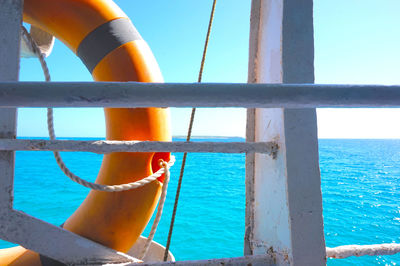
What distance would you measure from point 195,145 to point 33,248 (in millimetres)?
575

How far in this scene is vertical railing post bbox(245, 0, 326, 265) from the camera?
0.64 metres

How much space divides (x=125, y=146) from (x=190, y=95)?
0.42m

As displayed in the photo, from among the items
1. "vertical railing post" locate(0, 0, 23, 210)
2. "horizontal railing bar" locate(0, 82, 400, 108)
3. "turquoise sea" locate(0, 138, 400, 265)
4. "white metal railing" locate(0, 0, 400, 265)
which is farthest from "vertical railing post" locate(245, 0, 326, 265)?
"turquoise sea" locate(0, 138, 400, 265)

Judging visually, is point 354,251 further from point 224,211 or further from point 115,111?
point 224,211

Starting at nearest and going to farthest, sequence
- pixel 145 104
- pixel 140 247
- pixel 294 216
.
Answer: pixel 145 104, pixel 294 216, pixel 140 247

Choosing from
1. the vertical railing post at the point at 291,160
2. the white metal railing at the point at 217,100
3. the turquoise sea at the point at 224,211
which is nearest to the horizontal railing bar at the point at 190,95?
the white metal railing at the point at 217,100

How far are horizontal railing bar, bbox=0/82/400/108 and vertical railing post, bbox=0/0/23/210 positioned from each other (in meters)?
0.51

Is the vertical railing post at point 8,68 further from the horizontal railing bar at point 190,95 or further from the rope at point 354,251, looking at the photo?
the rope at point 354,251

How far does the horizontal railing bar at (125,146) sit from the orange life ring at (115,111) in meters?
0.39

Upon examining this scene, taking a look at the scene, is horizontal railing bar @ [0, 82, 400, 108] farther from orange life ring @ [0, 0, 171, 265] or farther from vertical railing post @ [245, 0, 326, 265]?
orange life ring @ [0, 0, 171, 265]

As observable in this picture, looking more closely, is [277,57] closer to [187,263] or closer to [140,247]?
[187,263]

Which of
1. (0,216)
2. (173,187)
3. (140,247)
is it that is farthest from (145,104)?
(173,187)

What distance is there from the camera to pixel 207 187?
11977mm

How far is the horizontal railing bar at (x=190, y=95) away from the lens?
300 millimetres
